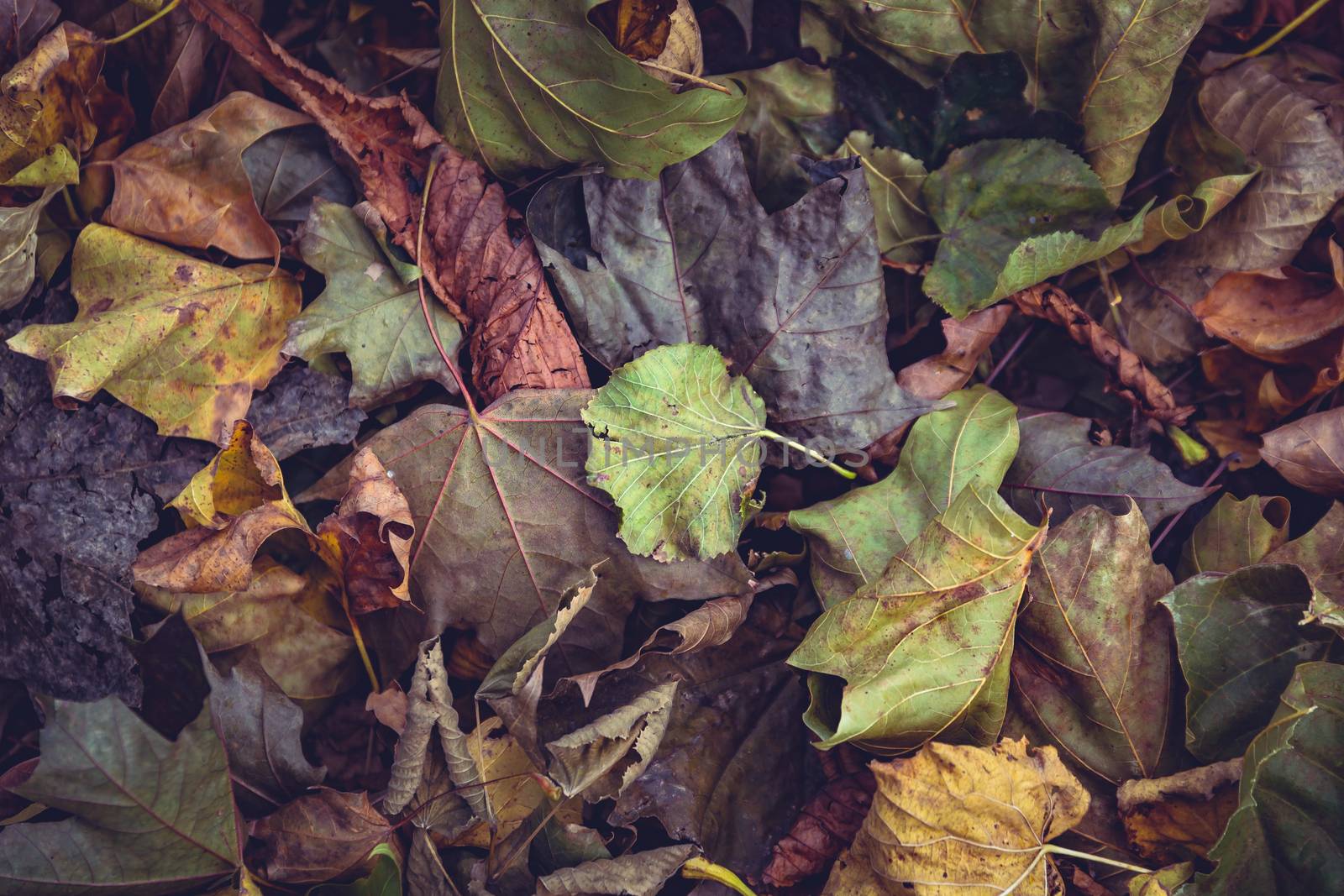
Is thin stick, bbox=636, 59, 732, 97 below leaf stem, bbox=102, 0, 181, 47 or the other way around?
below

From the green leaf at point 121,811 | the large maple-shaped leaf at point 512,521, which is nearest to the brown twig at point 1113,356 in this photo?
the large maple-shaped leaf at point 512,521

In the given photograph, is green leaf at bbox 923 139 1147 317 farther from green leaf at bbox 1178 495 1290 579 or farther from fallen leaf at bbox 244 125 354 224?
fallen leaf at bbox 244 125 354 224

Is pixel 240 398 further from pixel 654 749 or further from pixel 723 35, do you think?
pixel 723 35

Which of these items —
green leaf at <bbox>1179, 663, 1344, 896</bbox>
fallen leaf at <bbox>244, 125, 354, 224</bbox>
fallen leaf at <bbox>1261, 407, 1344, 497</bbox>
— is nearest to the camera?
green leaf at <bbox>1179, 663, 1344, 896</bbox>

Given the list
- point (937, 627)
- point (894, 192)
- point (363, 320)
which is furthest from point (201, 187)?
point (937, 627)

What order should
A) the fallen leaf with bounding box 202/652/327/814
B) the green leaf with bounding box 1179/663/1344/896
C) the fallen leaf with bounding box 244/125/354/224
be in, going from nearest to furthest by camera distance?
1. the green leaf with bounding box 1179/663/1344/896
2. the fallen leaf with bounding box 202/652/327/814
3. the fallen leaf with bounding box 244/125/354/224

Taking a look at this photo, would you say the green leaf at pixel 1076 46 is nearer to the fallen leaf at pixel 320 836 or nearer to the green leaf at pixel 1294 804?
the green leaf at pixel 1294 804

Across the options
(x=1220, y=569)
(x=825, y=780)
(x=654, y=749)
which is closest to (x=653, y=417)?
(x=654, y=749)

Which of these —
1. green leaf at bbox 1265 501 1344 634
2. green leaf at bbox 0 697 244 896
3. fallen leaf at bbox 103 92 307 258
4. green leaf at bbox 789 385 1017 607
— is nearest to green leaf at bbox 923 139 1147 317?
green leaf at bbox 789 385 1017 607

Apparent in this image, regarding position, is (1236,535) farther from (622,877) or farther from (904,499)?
(622,877)
